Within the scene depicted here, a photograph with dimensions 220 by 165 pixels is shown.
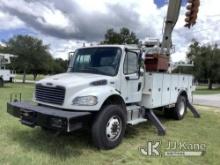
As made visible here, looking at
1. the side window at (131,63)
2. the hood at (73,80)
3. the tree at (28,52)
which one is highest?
the tree at (28,52)

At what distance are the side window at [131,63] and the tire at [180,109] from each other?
3.71m

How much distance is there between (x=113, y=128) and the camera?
20.8 ft

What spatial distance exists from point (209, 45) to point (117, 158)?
4796 cm

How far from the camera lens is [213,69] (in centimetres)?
4778

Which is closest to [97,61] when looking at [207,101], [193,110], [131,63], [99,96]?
[131,63]

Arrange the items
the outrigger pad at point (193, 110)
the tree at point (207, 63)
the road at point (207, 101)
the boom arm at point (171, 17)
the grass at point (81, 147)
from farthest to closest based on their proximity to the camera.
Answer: the tree at point (207, 63) → the road at point (207, 101) → the boom arm at point (171, 17) → the outrigger pad at point (193, 110) → the grass at point (81, 147)

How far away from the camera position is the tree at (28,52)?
35.8 metres

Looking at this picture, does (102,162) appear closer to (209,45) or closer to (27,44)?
(27,44)

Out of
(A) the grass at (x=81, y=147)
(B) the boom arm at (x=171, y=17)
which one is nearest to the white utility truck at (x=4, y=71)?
(B) the boom arm at (x=171, y=17)

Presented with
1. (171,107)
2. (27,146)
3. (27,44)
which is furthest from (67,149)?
(27,44)

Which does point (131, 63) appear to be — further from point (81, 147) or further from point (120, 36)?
point (120, 36)

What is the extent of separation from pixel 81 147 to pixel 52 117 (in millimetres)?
1271

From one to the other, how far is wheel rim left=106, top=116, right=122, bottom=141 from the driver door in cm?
80

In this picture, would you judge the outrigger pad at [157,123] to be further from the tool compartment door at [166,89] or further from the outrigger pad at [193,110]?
the outrigger pad at [193,110]
